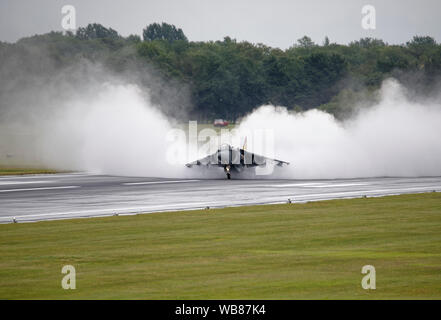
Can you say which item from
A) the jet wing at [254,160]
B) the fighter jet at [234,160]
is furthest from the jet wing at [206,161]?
the jet wing at [254,160]

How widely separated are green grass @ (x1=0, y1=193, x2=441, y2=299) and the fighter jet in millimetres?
19186

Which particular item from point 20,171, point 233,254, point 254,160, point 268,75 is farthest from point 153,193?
point 268,75

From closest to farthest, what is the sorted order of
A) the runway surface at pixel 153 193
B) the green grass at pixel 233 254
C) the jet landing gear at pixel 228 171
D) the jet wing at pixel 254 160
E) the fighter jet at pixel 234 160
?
the green grass at pixel 233 254 → the runway surface at pixel 153 193 → the jet landing gear at pixel 228 171 → the fighter jet at pixel 234 160 → the jet wing at pixel 254 160

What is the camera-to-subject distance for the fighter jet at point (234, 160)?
5400 centimetres

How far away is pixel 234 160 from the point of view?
54750 mm

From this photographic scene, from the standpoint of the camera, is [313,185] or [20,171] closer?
[313,185]

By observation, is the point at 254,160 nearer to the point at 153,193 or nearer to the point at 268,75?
the point at 153,193

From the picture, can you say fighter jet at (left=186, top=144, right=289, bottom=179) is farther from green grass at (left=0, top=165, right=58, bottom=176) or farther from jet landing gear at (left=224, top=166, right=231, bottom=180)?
green grass at (left=0, top=165, right=58, bottom=176)

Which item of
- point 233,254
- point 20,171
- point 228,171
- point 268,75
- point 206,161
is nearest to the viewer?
point 233,254

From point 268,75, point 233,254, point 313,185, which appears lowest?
point 233,254

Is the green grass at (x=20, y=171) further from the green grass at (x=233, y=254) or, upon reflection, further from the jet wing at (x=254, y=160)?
the green grass at (x=233, y=254)

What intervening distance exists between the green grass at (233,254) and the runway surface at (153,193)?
340 cm

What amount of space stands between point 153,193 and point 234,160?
12.1 metres

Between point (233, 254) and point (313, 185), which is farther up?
point (313, 185)
